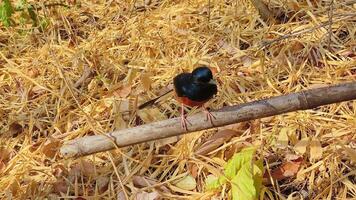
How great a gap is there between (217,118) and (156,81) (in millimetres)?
1378

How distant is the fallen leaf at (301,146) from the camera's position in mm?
2785

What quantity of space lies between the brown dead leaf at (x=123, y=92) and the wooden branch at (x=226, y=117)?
1.15 m

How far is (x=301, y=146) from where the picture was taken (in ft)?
9.20

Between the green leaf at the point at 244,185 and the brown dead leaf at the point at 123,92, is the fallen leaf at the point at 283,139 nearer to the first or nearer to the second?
the green leaf at the point at 244,185

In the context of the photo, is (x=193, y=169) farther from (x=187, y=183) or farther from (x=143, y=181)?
(x=143, y=181)

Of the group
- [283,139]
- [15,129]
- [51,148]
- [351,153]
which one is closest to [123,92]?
[51,148]

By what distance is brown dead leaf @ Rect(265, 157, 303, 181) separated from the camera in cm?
273

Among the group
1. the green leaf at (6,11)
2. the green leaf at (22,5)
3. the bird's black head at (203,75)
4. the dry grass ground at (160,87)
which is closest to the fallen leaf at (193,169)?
the dry grass ground at (160,87)

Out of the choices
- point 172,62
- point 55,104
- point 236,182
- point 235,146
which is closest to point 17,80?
point 55,104

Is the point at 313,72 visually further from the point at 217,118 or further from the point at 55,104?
the point at 55,104

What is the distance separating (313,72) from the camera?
132 inches

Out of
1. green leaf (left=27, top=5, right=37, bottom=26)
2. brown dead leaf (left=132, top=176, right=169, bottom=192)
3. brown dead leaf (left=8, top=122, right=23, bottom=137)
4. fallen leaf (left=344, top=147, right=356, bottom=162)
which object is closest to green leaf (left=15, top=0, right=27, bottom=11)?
green leaf (left=27, top=5, right=37, bottom=26)

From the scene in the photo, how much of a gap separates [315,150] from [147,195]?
3.02ft

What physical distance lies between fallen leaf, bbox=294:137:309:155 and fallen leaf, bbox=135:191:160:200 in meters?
0.78
